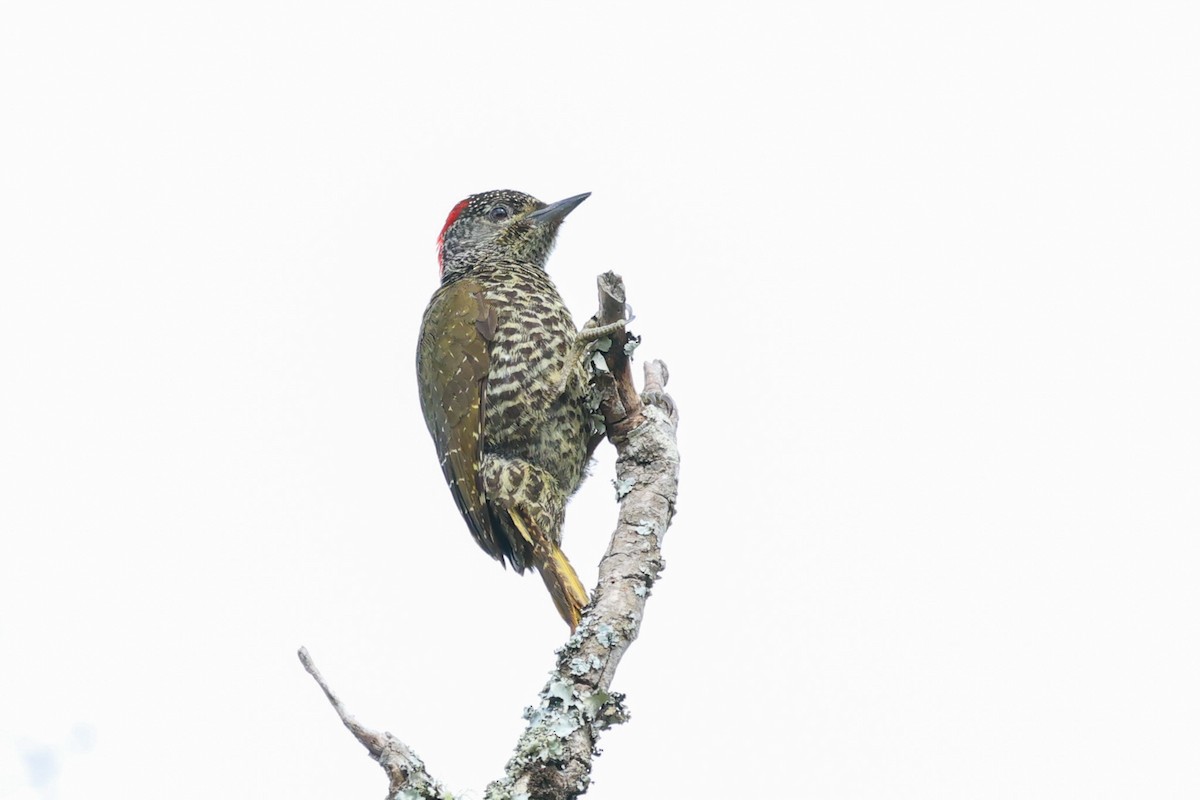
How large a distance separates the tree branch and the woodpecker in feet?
1.49

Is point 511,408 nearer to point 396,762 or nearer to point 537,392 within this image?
point 537,392

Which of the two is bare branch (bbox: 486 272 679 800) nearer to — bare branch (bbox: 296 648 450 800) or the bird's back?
bare branch (bbox: 296 648 450 800)

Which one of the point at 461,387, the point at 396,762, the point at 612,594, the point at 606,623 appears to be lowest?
the point at 396,762

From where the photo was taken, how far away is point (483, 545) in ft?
19.9

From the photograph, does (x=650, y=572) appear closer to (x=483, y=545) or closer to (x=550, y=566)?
(x=550, y=566)

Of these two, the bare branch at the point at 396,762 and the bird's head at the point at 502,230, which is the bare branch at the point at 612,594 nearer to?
the bare branch at the point at 396,762

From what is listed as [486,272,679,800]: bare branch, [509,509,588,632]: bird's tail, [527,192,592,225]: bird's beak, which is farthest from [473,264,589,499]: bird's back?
[527,192,592,225]: bird's beak

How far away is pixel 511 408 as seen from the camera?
5961 mm

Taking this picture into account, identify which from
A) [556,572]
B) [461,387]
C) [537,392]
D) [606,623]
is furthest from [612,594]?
[461,387]

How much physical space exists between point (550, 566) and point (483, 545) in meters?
0.70

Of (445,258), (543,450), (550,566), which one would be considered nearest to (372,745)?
(550,566)

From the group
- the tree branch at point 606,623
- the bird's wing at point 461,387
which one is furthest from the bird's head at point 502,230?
the tree branch at point 606,623

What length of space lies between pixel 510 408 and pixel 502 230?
1622 mm

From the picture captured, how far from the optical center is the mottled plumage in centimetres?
580
